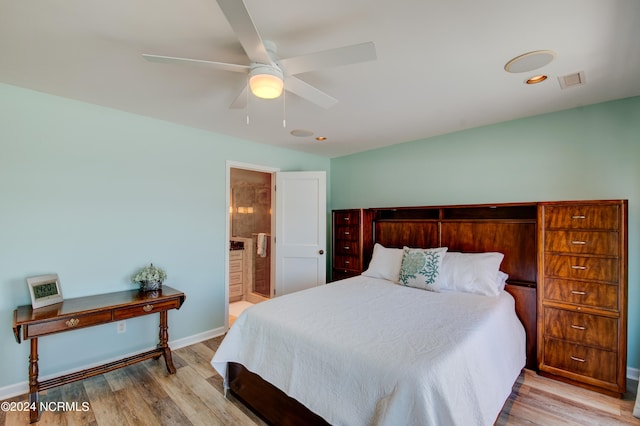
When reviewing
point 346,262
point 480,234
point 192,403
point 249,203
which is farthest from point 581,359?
point 249,203

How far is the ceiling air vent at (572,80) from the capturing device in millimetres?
2104

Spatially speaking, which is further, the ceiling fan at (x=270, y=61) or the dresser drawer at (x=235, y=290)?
the dresser drawer at (x=235, y=290)

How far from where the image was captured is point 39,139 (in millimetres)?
2424

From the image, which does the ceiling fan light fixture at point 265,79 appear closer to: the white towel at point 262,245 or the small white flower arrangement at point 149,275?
the small white flower arrangement at point 149,275

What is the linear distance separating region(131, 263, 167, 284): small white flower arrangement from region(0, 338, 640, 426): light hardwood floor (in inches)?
32.0

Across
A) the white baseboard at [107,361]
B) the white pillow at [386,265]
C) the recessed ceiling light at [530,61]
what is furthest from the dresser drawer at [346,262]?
the recessed ceiling light at [530,61]

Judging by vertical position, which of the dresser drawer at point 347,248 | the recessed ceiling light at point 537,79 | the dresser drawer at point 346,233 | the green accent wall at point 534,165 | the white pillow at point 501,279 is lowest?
the white pillow at point 501,279

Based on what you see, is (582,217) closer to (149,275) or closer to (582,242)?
(582,242)

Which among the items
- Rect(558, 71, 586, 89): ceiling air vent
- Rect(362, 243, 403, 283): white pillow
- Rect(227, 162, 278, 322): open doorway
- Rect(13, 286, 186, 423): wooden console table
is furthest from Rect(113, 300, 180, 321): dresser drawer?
Rect(558, 71, 586, 89): ceiling air vent

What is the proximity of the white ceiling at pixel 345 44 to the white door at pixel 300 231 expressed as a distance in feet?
4.20

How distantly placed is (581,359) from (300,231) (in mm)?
3052

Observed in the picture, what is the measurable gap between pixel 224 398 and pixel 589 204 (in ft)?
10.6

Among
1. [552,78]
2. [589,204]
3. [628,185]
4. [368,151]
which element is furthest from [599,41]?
[368,151]

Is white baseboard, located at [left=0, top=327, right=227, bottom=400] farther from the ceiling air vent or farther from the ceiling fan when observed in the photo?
the ceiling air vent
